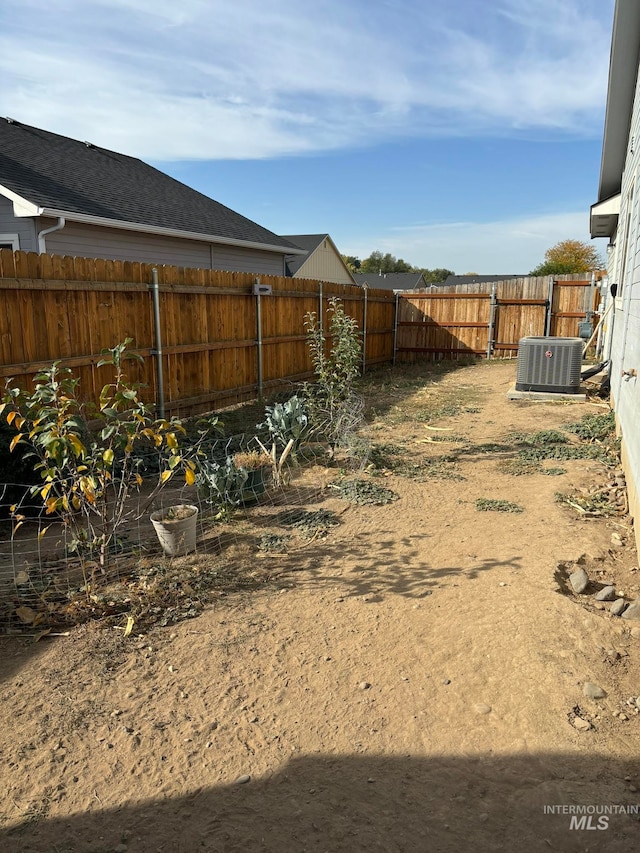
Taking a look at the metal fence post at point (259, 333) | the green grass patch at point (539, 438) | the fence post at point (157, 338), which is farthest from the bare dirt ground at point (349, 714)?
the metal fence post at point (259, 333)

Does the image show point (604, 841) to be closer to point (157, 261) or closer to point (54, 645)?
point (54, 645)

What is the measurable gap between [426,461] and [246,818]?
462cm

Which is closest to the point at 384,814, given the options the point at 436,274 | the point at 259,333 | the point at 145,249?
the point at 259,333

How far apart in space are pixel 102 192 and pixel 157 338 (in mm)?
5536

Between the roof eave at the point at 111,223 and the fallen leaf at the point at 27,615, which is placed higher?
the roof eave at the point at 111,223

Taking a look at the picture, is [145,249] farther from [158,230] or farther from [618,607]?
[618,607]

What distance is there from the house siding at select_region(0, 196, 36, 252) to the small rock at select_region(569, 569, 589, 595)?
29.9 feet

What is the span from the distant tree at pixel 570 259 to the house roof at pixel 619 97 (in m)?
31.6

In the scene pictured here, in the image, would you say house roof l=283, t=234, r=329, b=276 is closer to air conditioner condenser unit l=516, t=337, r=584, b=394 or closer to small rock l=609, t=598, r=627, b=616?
air conditioner condenser unit l=516, t=337, r=584, b=394

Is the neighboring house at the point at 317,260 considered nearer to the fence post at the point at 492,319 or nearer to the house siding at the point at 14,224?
the fence post at the point at 492,319

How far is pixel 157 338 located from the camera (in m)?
7.30

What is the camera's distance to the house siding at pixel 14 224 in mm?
9281

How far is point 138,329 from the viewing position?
7035mm

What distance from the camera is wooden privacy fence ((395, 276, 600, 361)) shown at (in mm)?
15531
